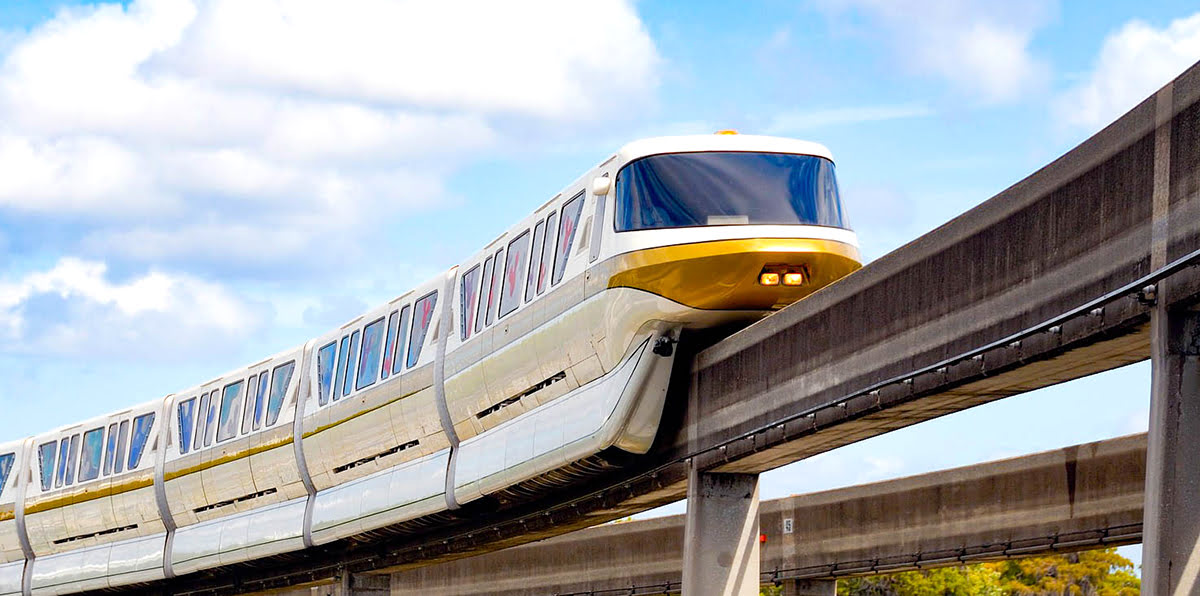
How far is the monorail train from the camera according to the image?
16.9 meters

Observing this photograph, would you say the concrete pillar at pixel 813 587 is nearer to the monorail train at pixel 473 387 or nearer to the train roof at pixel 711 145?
the monorail train at pixel 473 387

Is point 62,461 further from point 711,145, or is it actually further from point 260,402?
point 711,145

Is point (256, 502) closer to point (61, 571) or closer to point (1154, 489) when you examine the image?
point (61, 571)

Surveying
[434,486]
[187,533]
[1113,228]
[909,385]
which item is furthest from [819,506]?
[1113,228]

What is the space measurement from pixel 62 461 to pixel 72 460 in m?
0.73

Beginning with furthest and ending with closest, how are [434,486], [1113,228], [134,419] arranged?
1. [134,419]
2. [434,486]
3. [1113,228]

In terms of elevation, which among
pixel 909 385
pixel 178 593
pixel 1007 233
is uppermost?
pixel 1007 233

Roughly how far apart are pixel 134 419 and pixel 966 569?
35.4 metres

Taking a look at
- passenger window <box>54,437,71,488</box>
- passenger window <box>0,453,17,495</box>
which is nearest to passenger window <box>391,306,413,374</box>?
passenger window <box>54,437,71,488</box>

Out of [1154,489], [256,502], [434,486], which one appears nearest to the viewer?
[1154,489]

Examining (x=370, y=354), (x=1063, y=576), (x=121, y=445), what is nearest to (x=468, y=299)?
(x=370, y=354)

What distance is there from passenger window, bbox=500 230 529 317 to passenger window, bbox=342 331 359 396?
670 cm

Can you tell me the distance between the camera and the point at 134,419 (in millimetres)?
36312

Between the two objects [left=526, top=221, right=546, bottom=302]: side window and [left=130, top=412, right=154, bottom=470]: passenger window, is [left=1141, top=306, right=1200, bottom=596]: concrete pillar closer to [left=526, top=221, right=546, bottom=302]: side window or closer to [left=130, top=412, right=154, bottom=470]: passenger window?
[left=526, top=221, right=546, bottom=302]: side window
